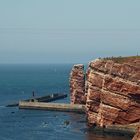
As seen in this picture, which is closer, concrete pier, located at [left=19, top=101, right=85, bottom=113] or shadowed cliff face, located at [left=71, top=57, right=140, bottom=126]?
shadowed cliff face, located at [left=71, top=57, right=140, bottom=126]

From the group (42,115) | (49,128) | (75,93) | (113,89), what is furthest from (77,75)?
(113,89)

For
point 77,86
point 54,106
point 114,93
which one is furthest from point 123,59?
point 77,86

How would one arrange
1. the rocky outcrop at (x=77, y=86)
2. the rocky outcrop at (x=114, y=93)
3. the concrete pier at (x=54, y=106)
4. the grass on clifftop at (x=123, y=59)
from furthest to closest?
the rocky outcrop at (x=77, y=86)
the concrete pier at (x=54, y=106)
the grass on clifftop at (x=123, y=59)
the rocky outcrop at (x=114, y=93)

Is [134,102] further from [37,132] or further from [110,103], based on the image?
[37,132]

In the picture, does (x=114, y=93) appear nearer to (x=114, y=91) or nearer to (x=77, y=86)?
(x=114, y=91)

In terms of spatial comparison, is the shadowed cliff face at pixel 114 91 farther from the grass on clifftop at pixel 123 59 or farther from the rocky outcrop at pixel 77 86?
the rocky outcrop at pixel 77 86

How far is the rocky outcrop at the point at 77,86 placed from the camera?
161375mm

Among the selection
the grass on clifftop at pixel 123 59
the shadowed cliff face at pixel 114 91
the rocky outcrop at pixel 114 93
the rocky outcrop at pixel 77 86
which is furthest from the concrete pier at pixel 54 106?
the grass on clifftop at pixel 123 59

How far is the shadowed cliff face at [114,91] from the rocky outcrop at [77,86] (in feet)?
140

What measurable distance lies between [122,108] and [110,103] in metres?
2.98

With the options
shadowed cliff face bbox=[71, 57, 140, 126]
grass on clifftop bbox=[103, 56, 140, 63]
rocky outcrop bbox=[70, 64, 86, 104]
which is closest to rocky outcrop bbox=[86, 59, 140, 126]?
shadowed cliff face bbox=[71, 57, 140, 126]

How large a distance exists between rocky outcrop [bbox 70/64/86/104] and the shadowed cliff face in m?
42.6

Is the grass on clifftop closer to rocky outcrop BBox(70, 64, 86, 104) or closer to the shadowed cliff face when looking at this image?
the shadowed cliff face

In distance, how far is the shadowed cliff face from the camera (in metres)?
108
